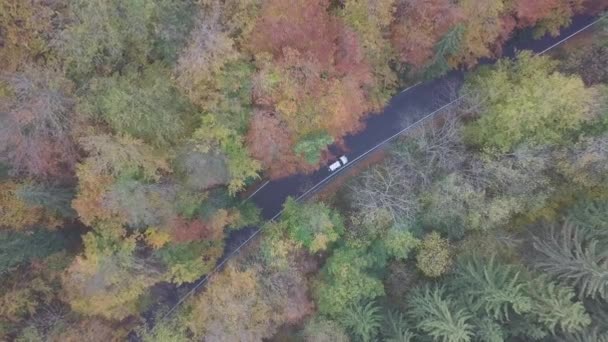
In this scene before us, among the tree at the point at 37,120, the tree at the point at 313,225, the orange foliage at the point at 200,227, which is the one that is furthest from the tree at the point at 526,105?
the tree at the point at 37,120

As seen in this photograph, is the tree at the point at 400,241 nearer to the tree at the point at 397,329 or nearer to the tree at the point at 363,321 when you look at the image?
the tree at the point at 363,321

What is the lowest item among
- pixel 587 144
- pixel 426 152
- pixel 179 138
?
pixel 587 144

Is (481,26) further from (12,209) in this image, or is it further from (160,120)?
(12,209)

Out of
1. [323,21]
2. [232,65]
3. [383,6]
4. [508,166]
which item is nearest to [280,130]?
[232,65]

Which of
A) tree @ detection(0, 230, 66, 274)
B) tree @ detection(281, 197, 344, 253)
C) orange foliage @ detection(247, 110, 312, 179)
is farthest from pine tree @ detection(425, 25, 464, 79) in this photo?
tree @ detection(0, 230, 66, 274)

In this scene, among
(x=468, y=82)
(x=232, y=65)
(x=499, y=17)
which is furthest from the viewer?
(x=468, y=82)

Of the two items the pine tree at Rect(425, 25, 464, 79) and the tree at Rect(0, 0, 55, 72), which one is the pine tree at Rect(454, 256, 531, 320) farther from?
the tree at Rect(0, 0, 55, 72)

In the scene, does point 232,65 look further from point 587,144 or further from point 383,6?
point 587,144
